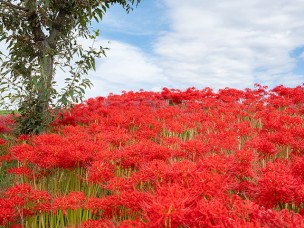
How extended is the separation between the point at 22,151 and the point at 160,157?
Result: 2.12m

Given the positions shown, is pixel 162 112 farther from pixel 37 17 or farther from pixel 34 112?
pixel 37 17

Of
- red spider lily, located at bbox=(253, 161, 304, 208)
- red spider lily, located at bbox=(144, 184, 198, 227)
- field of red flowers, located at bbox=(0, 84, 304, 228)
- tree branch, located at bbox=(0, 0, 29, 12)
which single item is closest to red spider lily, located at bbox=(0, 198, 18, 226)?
field of red flowers, located at bbox=(0, 84, 304, 228)

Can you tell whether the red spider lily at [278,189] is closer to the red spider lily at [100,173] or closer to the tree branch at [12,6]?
the red spider lily at [100,173]

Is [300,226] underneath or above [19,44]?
underneath

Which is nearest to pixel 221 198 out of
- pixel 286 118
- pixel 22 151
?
pixel 22 151

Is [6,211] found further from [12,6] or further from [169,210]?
[12,6]

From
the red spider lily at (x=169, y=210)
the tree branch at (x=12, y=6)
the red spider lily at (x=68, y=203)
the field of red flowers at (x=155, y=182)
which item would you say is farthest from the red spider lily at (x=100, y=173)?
the tree branch at (x=12, y=6)

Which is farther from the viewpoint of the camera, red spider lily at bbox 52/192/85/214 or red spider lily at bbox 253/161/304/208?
red spider lily at bbox 52/192/85/214

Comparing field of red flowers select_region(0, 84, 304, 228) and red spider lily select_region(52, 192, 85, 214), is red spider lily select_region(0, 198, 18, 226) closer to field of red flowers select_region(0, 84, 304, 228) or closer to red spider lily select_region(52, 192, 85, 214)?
field of red flowers select_region(0, 84, 304, 228)

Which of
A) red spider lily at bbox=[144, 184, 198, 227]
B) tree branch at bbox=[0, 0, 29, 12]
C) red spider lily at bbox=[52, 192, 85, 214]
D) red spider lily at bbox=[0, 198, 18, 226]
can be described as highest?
tree branch at bbox=[0, 0, 29, 12]

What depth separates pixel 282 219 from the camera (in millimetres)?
2629

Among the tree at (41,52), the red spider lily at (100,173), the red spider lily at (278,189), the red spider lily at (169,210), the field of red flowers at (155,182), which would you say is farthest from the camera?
the tree at (41,52)

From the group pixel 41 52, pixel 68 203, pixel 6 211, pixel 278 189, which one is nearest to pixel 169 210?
pixel 278 189

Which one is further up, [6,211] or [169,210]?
[169,210]
